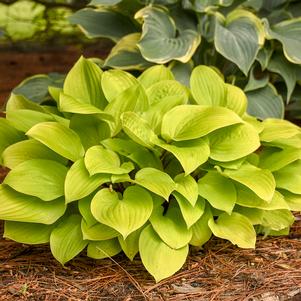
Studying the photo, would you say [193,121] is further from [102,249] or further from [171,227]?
[102,249]

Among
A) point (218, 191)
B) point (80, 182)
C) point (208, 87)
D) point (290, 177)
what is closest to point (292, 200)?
point (290, 177)

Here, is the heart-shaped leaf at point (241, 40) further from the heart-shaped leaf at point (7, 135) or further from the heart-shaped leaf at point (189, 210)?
the heart-shaped leaf at point (7, 135)

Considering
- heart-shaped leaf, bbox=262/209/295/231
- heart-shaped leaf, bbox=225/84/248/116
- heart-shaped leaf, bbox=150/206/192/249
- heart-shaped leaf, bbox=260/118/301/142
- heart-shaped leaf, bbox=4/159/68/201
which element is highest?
heart-shaped leaf, bbox=225/84/248/116

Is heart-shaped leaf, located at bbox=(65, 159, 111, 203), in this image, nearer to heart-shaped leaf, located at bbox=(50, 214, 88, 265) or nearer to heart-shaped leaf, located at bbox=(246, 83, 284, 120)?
heart-shaped leaf, located at bbox=(50, 214, 88, 265)

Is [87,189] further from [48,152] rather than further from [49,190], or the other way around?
[48,152]

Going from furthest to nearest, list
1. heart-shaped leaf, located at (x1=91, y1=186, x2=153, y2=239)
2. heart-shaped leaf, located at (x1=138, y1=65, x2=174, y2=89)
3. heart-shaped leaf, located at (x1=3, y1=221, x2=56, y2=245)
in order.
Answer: heart-shaped leaf, located at (x1=138, y1=65, x2=174, y2=89)
heart-shaped leaf, located at (x1=3, y1=221, x2=56, y2=245)
heart-shaped leaf, located at (x1=91, y1=186, x2=153, y2=239)

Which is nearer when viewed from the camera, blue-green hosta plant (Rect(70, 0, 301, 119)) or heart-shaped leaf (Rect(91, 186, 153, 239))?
heart-shaped leaf (Rect(91, 186, 153, 239))

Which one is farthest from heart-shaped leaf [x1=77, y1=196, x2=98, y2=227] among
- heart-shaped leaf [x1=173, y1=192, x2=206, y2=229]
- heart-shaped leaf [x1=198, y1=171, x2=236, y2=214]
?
heart-shaped leaf [x1=198, y1=171, x2=236, y2=214]
